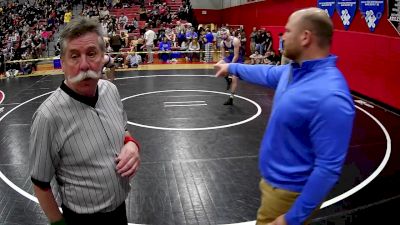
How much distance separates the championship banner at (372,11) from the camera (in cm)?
1027

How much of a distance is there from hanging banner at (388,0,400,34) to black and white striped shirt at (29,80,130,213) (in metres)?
9.36

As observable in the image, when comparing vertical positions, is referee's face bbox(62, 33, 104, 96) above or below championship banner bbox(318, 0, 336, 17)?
below

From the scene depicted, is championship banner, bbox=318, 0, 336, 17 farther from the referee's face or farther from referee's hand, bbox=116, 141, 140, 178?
the referee's face

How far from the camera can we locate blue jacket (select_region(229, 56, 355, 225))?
1.94m

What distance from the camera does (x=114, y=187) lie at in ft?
7.39

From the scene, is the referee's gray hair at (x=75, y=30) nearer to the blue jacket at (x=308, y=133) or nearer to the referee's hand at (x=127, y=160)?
the referee's hand at (x=127, y=160)

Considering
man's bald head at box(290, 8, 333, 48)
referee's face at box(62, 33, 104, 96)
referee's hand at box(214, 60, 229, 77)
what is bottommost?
referee's hand at box(214, 60, 229, 77)

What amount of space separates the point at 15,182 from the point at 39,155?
4.16 meters

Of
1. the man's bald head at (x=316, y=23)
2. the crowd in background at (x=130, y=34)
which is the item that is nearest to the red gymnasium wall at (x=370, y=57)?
the crowd in background at (x=130, y=34)

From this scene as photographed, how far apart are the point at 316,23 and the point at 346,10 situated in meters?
11.2

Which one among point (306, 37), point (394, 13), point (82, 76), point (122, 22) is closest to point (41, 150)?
point (82, 76)

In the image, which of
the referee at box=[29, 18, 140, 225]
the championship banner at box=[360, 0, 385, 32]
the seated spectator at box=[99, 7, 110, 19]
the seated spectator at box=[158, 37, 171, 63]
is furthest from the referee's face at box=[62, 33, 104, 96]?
the seated spectator at box=[99, 7, 110, 19]

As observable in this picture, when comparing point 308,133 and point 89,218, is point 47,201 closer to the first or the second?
point 89,218

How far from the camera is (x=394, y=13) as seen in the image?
9.62m
